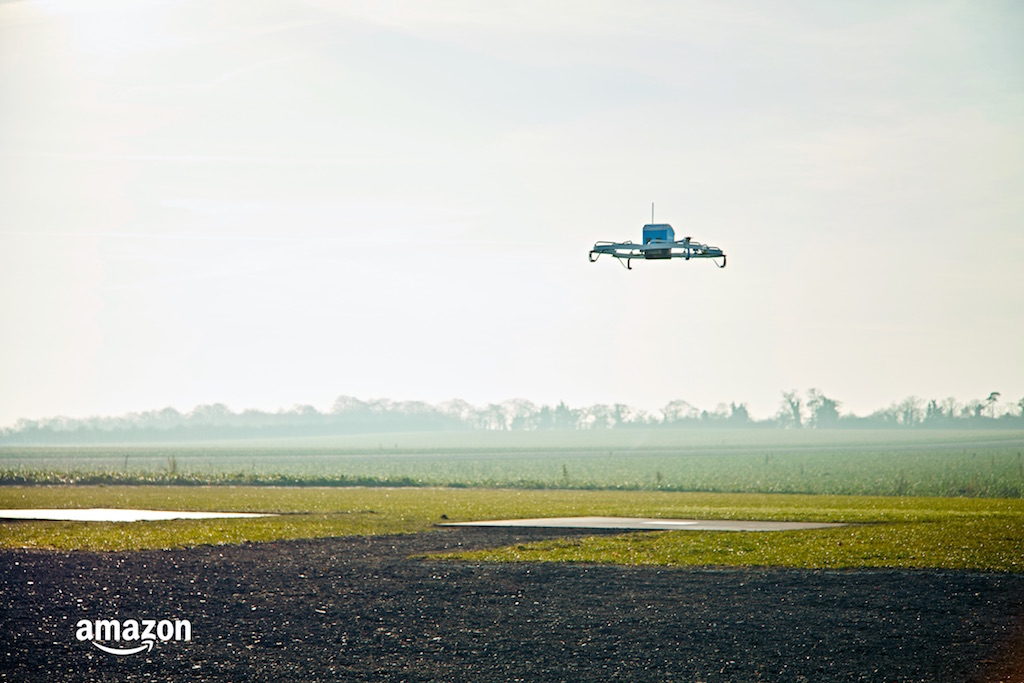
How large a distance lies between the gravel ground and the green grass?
5.98 ft

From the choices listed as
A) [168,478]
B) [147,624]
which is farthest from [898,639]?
[168,478]

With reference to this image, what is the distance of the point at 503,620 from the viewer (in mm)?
13305

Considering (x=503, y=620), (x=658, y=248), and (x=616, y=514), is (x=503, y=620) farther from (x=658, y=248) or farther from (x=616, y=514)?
(x=616, y=514)

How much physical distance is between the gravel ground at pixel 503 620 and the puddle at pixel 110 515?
9242 millimetres

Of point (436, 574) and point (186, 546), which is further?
point (186, 546)

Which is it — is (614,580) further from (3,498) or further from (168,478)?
(168,478)

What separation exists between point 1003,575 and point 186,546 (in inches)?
591

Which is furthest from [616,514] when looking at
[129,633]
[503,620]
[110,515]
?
[129,633]

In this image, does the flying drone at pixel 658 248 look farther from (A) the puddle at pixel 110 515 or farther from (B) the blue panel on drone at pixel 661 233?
(A) the puddle at pixel 110 515

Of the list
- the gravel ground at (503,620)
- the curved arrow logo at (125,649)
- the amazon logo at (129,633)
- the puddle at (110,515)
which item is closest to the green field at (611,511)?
the puddle at (110,515)

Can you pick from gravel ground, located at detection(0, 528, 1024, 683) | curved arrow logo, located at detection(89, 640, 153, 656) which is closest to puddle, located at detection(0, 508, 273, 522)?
gravel ground, located at detection(0, 528, 1024, 683)

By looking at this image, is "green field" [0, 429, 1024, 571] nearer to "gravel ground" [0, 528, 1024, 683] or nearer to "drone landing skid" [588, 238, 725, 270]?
"gravel ground" [0, 528, 1024, 683]

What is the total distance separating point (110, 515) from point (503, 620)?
63.6ft

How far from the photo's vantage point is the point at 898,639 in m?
12.1
